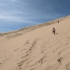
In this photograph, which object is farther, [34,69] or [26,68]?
[26,68]

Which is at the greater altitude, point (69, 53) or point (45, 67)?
point (69, 53)

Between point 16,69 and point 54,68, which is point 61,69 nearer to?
point 54,68

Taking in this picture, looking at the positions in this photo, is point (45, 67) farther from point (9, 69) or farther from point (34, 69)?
point (9, 69)

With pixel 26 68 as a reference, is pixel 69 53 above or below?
above

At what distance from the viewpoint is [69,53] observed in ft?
15.1

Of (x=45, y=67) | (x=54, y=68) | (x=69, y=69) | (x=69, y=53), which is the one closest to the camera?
(x=69, y=69)

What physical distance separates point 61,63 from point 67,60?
204 millimetres

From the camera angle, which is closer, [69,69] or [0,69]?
[69,69]

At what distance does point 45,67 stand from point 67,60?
0.69m

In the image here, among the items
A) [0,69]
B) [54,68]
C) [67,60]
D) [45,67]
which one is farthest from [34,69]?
[0,69]

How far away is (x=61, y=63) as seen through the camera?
13.5 ft

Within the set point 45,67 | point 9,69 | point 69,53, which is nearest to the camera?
point 45,67

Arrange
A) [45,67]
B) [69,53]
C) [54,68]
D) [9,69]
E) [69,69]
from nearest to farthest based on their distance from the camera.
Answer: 1. [69,69]
2. [54,68]
3. [45,67]
4. [69,53]
5. [9,69]

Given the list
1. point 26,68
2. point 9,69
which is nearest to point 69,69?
point 26,68
